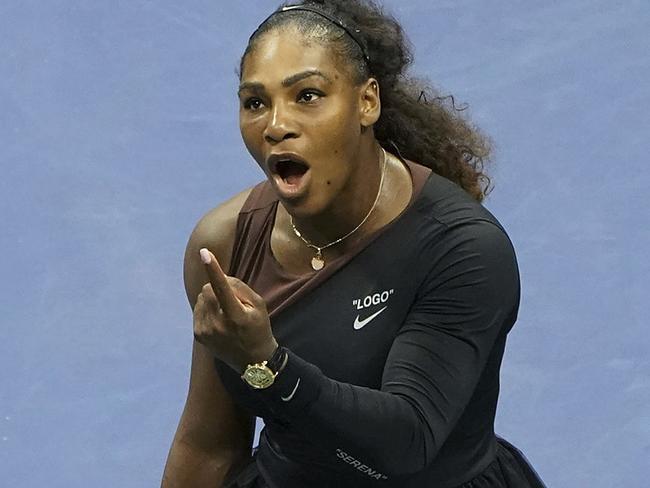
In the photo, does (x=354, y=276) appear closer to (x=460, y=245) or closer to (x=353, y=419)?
(x=460, y=245)

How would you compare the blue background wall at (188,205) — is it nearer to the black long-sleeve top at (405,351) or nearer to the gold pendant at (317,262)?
the black long-sleeve top at (405,351)

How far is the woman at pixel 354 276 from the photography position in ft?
10.4

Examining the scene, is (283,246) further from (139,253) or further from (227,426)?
(139,253)

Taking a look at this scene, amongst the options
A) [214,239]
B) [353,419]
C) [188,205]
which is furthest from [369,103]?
[188,205]

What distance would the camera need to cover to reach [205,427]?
3.86 metres

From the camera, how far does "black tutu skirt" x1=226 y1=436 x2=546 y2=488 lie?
12.0ft

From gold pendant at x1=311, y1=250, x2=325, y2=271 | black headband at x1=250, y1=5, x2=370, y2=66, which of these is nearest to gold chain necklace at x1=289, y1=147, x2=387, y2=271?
gold pendant at x1=311, y1=250, x2=325, y2=271

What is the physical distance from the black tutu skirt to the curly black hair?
19.1 inches

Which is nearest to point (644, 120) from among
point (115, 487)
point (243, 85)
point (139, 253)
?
point (139, 253)

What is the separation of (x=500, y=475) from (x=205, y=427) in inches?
22.6

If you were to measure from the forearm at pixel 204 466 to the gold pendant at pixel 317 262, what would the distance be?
0.53m

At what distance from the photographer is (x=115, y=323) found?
557cm

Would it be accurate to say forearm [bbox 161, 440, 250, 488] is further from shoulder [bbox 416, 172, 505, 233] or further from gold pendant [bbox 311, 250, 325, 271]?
shoulder [bbox 416, 172, 505, 233]

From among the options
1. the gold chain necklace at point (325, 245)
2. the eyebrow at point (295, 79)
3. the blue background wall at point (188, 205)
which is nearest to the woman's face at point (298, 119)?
the eyebrow at point (295, 79)
